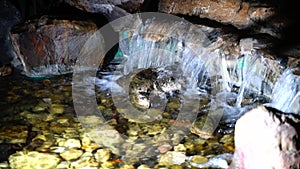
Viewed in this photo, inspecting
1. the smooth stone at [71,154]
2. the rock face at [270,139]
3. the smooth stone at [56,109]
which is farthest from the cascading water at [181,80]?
the rock face at [270,139]

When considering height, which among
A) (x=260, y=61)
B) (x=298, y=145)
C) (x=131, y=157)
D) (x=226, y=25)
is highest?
(x=226, y=25)

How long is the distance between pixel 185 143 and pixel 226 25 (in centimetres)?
382

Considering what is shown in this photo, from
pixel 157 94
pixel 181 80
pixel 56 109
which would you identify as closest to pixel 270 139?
pixel 157 94

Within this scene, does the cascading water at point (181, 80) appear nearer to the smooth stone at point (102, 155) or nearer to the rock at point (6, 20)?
the smooth stone at point (102, 155)

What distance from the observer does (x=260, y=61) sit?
5504mm

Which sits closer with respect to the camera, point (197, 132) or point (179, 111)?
point (197, 132)

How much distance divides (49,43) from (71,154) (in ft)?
11.6

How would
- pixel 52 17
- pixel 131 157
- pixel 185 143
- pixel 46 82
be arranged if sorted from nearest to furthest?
1. pixel 131 157
2. pixel 185 143
3. pixel 46 82
4. pixel 52 17

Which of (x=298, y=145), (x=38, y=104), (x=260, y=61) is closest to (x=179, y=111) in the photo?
(x=260, y=61)

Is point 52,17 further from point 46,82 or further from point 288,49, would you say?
point 288,49

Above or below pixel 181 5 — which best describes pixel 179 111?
below

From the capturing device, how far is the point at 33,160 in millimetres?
3793

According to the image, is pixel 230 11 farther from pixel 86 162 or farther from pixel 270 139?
pixel 270 139

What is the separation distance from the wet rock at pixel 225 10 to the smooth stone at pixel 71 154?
15.9 ft
